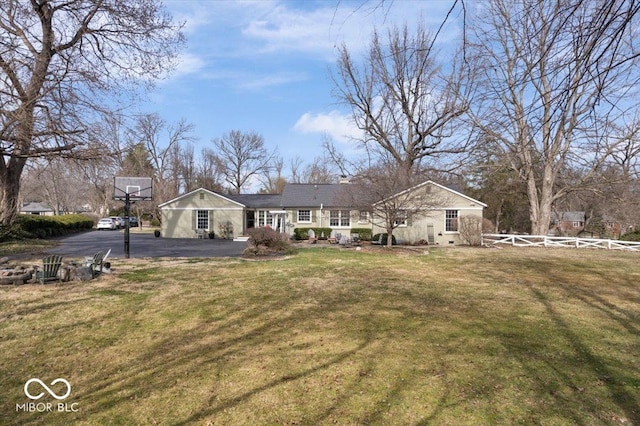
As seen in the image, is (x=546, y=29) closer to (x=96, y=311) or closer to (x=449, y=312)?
(x=449, y=312)

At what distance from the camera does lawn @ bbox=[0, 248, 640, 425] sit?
3689 millimetres

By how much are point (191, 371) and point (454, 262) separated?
13.3m

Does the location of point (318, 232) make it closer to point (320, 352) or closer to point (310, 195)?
point (310, 195)

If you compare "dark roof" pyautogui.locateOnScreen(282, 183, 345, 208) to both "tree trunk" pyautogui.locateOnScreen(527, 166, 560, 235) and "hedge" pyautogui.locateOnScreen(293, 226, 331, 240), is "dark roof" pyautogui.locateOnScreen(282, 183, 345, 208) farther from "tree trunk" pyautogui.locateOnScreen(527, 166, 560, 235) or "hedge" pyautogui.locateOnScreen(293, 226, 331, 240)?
"tree trunk" pyautogui.locateOnScreen(527, 166, 560, 235)

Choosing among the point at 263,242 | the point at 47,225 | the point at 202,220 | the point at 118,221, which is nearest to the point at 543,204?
the point at 263,242

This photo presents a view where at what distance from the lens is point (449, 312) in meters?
7.36

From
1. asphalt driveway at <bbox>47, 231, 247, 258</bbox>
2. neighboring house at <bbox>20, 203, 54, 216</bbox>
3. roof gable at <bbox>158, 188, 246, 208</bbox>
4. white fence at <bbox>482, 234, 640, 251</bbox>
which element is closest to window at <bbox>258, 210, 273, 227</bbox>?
roof gable at <bbox>158, 188, 246, 208</bbox>

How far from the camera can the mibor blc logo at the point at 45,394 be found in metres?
3.75

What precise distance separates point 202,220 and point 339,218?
11.5m

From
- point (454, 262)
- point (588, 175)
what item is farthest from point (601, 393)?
point (588, 175)

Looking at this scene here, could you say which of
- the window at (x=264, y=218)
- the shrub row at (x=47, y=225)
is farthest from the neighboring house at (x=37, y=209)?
the window at (x=264, y=218)

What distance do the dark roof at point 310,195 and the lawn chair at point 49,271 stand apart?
19049 millimetres

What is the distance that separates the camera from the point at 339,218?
2825cm

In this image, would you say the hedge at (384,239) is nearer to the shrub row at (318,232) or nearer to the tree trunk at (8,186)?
the shrub row at (318,232)
